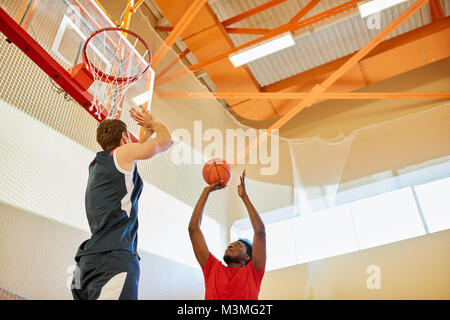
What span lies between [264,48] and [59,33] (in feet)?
11.4

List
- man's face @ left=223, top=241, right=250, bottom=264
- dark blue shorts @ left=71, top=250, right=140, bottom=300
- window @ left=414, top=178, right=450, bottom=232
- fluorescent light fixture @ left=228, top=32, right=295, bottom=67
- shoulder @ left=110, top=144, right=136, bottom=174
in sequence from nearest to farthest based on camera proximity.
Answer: dark blue shorts @ left=71, top=250, right=140, bottom=300
shoulder @ left=110, top=144, right=136, bottom=174
man's face @ left=223, top=241, right=250, bottom=264
window @ left=414, top=178, right=450, bottom=232
fluorescent light fixture @ left=228, top=32, right=295, bottom=67

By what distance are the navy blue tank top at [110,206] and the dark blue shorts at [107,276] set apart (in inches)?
1.8

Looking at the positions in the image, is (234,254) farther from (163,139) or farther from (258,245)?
(163,139)

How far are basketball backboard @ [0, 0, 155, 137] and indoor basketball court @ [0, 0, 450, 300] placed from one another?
1 cm

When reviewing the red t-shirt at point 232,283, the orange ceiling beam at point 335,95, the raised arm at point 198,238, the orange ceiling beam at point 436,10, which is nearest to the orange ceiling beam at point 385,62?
the orange ceiling beam at point 436,10

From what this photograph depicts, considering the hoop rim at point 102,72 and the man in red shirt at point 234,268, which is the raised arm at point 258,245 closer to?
the man in red shirt at point 234,268

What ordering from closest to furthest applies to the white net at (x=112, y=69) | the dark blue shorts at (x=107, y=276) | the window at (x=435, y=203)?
the dark blue shorts at (x=107, y=276), the white net at (x=112, y=69), the window at (x=435, y=203)

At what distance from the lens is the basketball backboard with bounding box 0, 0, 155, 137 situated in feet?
10.7

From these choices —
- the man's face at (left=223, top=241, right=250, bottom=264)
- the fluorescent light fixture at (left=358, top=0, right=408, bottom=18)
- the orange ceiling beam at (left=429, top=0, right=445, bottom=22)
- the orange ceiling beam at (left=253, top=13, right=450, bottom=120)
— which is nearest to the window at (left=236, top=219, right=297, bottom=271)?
the orange ceiling beam at (left=253, top=13, right=450, bottom=120)

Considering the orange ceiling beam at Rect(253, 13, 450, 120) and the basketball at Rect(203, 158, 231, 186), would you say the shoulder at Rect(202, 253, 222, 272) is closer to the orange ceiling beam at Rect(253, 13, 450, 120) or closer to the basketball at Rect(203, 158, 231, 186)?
the basketball at Rect(203, 158, 231, 186)

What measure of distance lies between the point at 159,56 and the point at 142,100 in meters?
1.31

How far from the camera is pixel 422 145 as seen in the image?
612 cm

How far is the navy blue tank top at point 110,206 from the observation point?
2152 millimetres

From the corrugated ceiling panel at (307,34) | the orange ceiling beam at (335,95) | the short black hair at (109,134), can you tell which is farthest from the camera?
the corrugated ceiling panel at (307,34)
